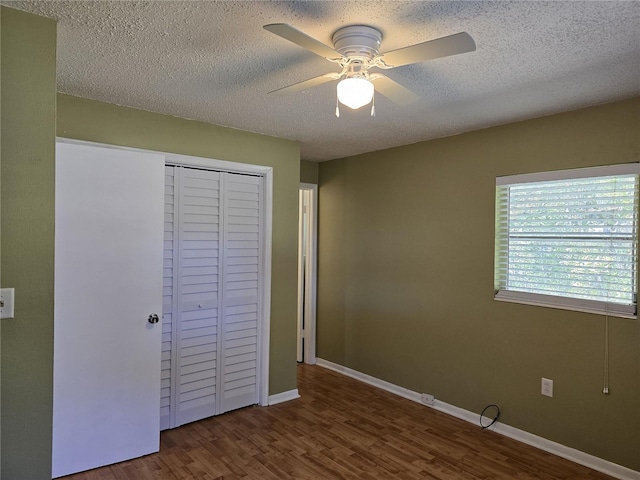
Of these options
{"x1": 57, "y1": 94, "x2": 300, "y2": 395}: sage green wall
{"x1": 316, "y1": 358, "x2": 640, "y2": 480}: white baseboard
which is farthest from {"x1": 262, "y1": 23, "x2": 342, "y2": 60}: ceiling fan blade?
{"x1": 316, "y1": 358, "x2": 640, "y2": 480}: white baseboard

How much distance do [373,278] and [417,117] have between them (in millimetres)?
1788

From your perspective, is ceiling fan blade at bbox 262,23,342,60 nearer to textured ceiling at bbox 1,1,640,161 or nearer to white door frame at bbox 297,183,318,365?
textured ceiling at bbox 1,1,640,161

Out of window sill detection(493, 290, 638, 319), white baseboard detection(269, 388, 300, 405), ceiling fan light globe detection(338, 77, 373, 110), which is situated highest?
ceiling fan light globe detection(338, 77, 373, 110)

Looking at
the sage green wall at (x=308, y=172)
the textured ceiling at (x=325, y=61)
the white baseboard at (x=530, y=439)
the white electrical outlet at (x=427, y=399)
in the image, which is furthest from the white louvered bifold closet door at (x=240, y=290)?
the white electrical outlet at (x=427, y=399)

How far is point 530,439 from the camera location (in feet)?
9.73

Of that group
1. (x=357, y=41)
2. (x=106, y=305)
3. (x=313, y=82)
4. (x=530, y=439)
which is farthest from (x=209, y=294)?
(x=530, y=439)

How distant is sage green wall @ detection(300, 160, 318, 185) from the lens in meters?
4.75

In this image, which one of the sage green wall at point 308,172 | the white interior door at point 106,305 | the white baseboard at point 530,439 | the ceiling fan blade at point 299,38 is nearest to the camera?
the ceiling fan blade at point 299,38

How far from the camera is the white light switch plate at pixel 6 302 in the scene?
5.32ft

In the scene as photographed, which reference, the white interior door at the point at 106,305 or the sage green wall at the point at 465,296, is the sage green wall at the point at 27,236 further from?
the sage green wall at the point at 465,296

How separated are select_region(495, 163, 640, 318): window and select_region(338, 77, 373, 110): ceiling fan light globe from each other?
1.87 metres

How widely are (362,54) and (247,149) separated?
1.89 metres

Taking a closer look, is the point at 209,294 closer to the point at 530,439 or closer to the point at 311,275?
the point at 311,275

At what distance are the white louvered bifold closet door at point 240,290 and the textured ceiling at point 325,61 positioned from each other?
0.62 metres
